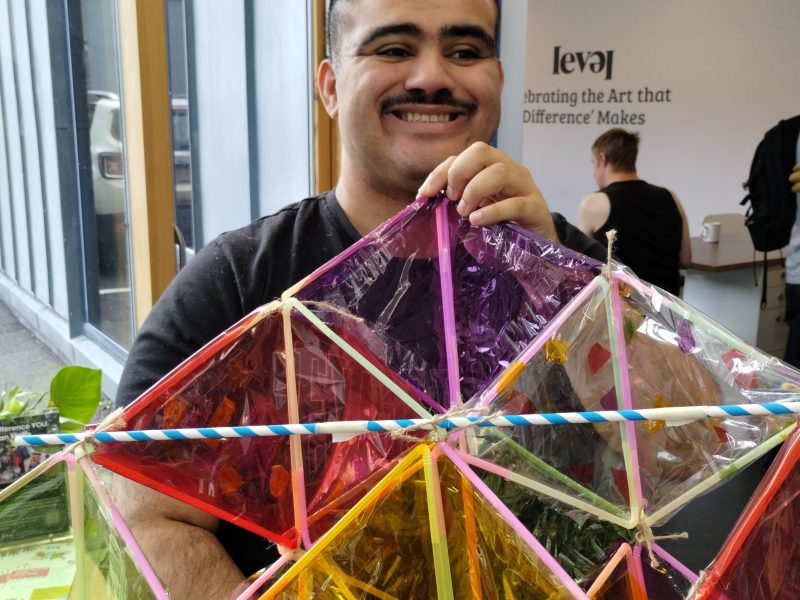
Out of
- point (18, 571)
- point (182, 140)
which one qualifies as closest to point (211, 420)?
point (18, 571)

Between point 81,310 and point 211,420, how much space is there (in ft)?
10.6

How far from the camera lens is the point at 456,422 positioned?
0.44 meters

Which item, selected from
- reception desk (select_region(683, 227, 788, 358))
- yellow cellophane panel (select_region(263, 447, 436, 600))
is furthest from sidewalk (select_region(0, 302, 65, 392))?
reception desk (select_region(683, 227, 788, 358))

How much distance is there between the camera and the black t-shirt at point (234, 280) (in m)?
0.95

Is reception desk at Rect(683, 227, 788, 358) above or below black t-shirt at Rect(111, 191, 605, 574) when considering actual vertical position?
below

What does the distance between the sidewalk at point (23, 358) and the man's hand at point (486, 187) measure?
2.53m

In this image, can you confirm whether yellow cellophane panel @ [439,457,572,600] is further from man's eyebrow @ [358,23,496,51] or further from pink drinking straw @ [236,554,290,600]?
man's eyebrow @ [358,23,496,51]

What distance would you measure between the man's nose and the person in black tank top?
214 cm

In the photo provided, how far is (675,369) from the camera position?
546mm

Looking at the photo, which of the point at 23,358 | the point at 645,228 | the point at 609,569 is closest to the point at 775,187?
the point at 645,228

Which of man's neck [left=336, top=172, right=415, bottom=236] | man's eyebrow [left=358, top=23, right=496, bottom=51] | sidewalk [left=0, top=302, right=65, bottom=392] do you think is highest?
man's eyebrow [left=358, top=23, right=496, bottom=51]

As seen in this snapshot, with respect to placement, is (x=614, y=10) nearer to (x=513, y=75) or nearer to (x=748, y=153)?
(x=748, y=153)

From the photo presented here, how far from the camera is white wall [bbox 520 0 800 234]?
3.92m

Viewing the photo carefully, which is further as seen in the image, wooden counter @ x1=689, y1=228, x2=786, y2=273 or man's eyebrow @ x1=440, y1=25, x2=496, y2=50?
wooden counter @ x1=689, y1=228, x2=786, y2=273
